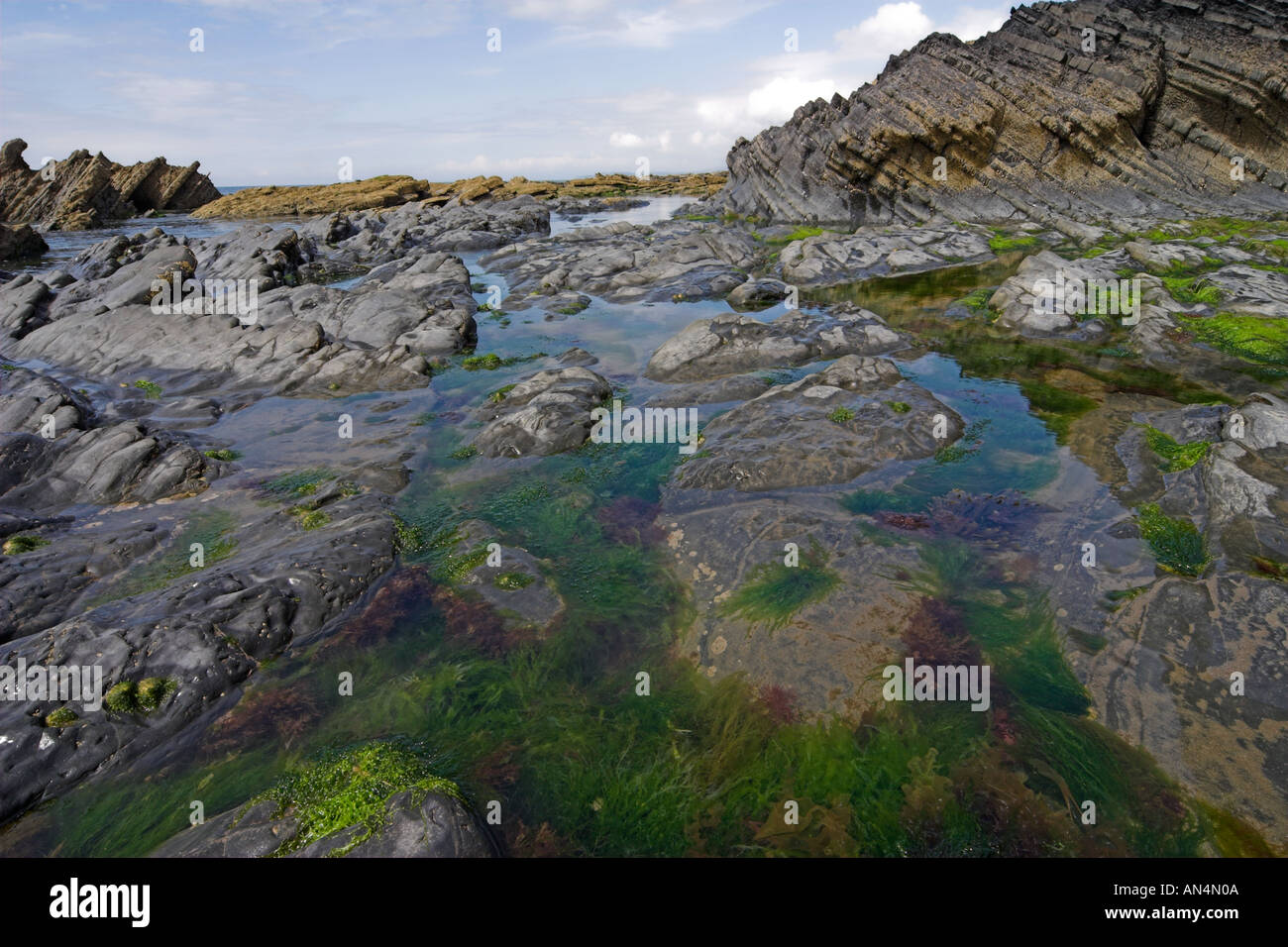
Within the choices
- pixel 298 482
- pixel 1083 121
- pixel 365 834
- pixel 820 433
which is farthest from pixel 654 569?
pixel 1083 121

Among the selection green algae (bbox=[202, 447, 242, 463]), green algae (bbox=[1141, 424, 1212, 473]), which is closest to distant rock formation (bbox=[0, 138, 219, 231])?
green algae (bbox=[202, 447, 242, 463])

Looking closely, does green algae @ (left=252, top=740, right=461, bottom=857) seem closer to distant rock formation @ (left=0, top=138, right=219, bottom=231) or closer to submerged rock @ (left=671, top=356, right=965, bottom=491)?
submerged rock @ (left=671, top=356, right=965, bottom=491)

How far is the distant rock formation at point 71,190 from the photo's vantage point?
72938mm

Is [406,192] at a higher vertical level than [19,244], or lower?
higher

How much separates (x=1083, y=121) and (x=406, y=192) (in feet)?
235

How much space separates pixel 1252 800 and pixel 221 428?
20.9m

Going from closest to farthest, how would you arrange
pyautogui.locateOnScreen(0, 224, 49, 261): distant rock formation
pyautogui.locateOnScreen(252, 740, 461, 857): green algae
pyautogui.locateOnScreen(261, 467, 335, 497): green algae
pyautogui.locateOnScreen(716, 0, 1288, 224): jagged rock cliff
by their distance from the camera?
pyautogui.locateOnScreen(252, 740, 461, 857): green algae → pyautogui.locateOnScreen(261, 467, 335, 497): green algae → pyautogui.locateOnScreen(716, 0, 1288, 224): jagged rock cliff → pyautogui.locateOnScreen(0, 224, 49, 261): distant rock formation

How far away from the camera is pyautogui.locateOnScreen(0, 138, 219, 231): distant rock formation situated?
72.9 m

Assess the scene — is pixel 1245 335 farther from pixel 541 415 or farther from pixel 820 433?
pixel 541 415

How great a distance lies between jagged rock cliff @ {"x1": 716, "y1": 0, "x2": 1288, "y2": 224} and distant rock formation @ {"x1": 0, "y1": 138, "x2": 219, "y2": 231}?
3303 inches

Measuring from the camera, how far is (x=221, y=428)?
17250 millimetres

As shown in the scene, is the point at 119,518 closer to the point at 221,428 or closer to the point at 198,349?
the point at 221,428

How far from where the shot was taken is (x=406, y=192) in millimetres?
80250
